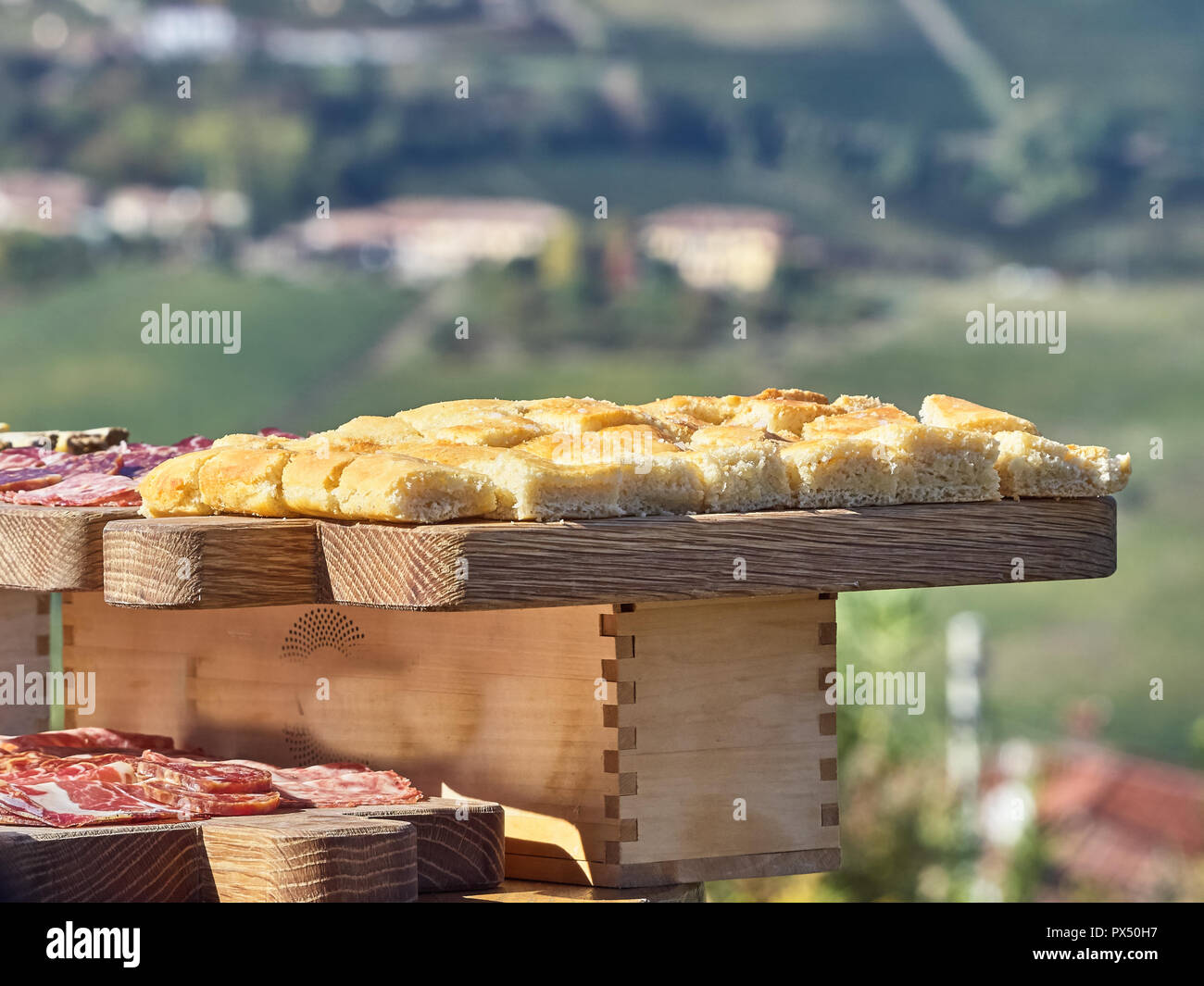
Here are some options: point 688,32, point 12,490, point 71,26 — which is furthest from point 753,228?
point 12,490

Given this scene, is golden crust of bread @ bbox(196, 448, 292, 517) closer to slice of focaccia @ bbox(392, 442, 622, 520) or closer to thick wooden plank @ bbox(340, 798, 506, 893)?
slice of focaccia @ bbox(392, 442, 622, 520)

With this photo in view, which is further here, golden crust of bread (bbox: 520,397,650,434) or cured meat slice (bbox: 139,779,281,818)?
golden crust of bread (bbox: 520,397,650,434)

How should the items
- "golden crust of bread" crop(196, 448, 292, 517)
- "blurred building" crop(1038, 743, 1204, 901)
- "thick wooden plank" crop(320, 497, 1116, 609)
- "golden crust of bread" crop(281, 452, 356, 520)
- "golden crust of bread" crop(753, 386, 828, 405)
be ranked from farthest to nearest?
"blurred building" crop(1038, 743, 1204, 901) → "golden crust of bread" crop(753, 386, 828, 405) → "golden crust of bread" crop(196, 448, 292, 517) → "golden crust of bread" crop(281, 452, 356, 520) → "thick wooden plank" crop(320, 497, 1116, 609)

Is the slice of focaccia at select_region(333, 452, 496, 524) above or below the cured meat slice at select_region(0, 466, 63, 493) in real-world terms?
below

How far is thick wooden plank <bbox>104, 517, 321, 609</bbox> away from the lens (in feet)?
7.63

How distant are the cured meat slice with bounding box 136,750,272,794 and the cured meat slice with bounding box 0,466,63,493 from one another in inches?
28.1

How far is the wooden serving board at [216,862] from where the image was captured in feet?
7.21

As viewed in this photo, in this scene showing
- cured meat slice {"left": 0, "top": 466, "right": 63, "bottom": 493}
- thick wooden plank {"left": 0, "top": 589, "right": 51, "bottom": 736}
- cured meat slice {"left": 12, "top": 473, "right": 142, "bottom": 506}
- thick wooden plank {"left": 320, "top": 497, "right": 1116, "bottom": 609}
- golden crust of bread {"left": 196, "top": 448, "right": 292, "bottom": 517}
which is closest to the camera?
thick wooden plank {"left": 320, "top": 497, "right": 1116, "bottom": 609}

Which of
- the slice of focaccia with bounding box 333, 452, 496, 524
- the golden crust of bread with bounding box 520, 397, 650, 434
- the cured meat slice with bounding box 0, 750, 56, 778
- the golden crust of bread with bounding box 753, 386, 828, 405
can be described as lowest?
the cured meat slice with bounding box 0, 750, 56, 778

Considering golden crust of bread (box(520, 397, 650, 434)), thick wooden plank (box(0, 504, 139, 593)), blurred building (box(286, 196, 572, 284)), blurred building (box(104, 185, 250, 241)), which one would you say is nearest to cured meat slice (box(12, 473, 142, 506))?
thick wooden plank (box(0, 504, 139, 593))

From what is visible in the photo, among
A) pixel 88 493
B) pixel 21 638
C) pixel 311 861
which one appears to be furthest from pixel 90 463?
pixel 311 861

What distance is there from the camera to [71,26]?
2069cm

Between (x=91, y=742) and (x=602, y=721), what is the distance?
3.58 ft

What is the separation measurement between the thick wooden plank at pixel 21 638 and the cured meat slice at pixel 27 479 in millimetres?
302
